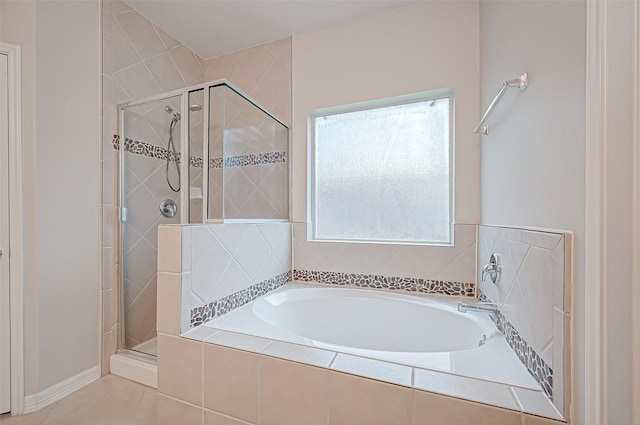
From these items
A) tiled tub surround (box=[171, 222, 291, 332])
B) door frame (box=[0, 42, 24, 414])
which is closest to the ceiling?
door frame (box=[0, 42, 24, 414])

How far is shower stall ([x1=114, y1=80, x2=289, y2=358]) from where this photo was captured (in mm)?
1469

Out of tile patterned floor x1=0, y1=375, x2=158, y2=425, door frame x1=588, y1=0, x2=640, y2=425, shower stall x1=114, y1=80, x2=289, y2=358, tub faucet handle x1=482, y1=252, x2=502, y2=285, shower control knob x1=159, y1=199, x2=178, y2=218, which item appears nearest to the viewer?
door frame x1=588, y1=0, x2=640, y2=425

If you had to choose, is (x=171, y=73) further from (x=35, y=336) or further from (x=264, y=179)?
(x=35, y=336)

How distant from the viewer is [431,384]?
29.9 inches

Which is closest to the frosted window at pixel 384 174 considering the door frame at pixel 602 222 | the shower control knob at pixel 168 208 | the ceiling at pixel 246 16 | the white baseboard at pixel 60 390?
the ceiling at pixel 246 16

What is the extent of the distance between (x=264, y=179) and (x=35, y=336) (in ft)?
4.98

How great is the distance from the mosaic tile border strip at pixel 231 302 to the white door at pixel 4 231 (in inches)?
42.1

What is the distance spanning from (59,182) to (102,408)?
4.10 ft

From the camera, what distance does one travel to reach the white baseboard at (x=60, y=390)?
1.32 meters

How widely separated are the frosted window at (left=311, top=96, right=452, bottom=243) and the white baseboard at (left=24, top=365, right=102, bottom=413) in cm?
167

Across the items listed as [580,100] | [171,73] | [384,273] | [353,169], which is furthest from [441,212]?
[171,73]

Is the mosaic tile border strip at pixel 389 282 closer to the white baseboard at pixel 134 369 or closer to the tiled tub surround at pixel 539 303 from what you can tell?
the tiled tub surround at pixel 539 303

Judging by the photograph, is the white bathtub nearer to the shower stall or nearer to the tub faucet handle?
the tub faucet handle

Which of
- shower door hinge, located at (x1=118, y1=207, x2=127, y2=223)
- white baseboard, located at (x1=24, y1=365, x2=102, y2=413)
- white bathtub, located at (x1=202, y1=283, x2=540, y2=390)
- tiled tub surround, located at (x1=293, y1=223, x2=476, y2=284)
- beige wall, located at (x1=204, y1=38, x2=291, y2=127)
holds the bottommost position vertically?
white baseboard, located at (x1=24, y1=365, x2=102, y2=413)
